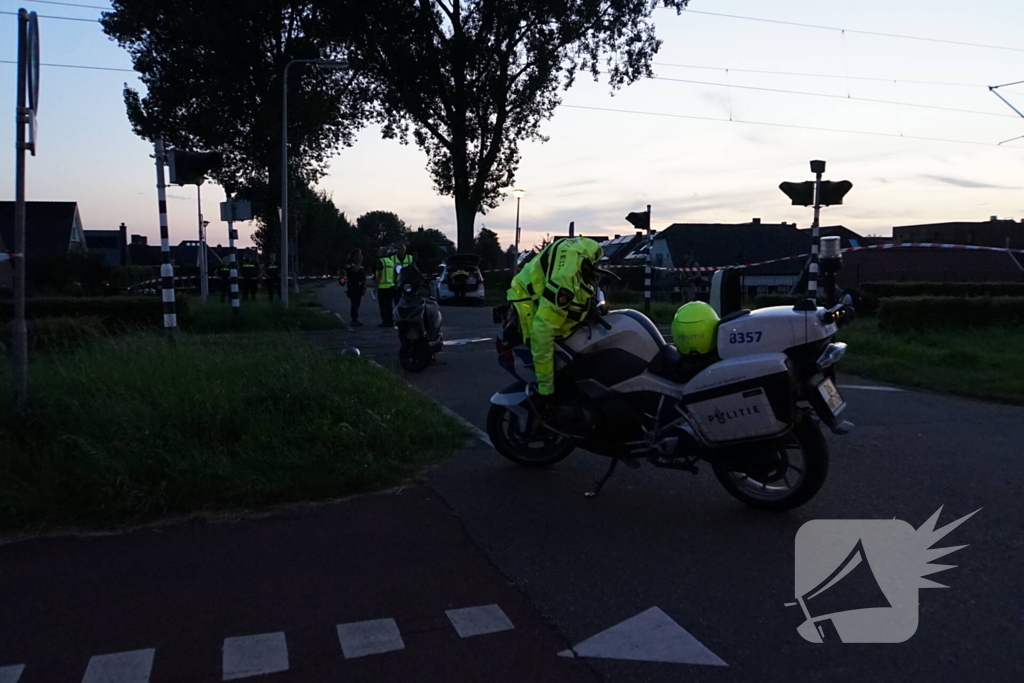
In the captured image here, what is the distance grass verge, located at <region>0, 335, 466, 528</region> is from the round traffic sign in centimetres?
201

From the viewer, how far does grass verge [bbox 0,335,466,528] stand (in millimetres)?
5242

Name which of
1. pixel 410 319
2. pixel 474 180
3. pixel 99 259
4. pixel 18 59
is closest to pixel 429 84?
pixel 474 180

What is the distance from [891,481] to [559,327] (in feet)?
7.68

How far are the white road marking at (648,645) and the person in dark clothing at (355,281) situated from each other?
51.0ft

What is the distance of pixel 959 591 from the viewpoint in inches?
157

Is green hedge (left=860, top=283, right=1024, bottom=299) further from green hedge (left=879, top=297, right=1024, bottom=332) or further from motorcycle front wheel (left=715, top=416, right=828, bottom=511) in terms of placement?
motorcycle front wheel (left=715, top=416, right=828, bottom=511)

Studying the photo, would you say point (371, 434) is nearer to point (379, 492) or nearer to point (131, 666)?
point (379, 492)

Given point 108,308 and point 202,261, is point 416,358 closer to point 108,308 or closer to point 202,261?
point 108,308

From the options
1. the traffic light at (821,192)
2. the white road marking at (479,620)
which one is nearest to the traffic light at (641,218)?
the traffic light at (821,192)

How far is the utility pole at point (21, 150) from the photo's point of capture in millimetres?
6000

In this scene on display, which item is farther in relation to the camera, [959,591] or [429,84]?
[429,84]

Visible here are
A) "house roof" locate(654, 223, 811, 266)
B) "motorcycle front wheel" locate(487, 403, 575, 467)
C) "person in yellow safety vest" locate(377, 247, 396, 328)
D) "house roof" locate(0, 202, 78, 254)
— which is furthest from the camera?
"house roof" locate(654, 223, 811, 266)

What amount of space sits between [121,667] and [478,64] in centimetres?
2765

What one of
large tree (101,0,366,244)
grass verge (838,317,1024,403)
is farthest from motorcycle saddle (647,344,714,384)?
large tree (101,0,366,244)
